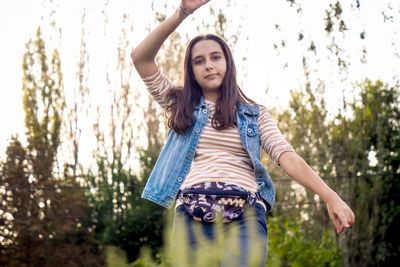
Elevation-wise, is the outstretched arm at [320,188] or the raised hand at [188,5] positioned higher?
the raised hand at [188,5]

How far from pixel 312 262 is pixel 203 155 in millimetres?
4302

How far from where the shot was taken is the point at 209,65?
2461 millimetres

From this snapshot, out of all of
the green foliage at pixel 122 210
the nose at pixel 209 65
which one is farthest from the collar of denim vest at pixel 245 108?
the green foliage at pixel 122 210

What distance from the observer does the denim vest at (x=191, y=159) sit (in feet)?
7.64

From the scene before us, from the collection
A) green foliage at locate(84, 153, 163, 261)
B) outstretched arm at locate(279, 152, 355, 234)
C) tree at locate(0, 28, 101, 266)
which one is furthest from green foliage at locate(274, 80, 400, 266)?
outstretched arm at locate(279, 152, 355, 234)

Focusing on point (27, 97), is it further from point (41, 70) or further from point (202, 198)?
point (202, 198)

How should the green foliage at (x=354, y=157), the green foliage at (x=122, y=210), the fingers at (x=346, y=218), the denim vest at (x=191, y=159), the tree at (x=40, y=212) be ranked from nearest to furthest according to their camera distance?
1. the fingers at (x=346, y=218)
2. the denim vest at (x=191, y=159)
3. the tree at (x=40, y=212)
4. the green foliage at (x=354, y=157)
5. the green foliage at (x=122, y=210)

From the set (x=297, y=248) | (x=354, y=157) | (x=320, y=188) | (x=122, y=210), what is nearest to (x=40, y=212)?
(x=122, y=210)

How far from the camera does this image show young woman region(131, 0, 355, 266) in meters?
2.18

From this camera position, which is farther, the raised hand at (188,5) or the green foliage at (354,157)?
the green foliage at (354,157)

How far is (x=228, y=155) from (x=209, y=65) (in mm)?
435

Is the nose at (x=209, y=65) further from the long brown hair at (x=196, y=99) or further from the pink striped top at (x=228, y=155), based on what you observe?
the pink striped top at (x=228, y=155)

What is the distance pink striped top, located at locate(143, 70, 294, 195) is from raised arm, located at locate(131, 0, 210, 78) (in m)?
0.35

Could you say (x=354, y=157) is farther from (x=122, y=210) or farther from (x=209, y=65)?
(x=209, y=65)
